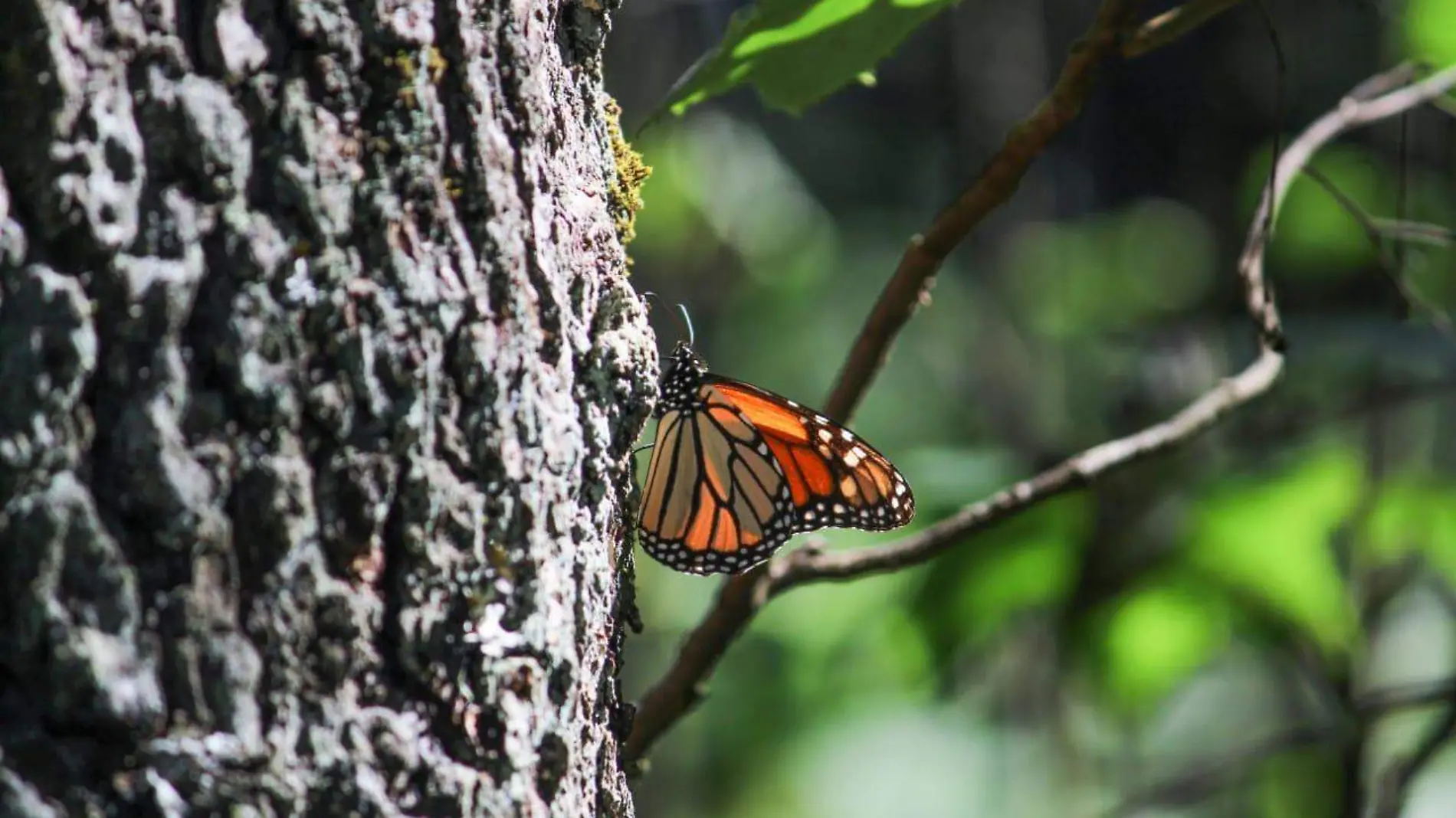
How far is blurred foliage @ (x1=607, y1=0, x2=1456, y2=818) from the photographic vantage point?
1.70 m

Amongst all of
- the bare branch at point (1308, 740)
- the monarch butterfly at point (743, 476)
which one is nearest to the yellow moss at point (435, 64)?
the monarch butterfly at point (743, 476)

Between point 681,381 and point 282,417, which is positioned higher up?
point 681,381

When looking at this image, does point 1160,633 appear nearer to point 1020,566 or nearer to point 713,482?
point 1020,566

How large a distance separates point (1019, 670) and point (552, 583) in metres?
3.86

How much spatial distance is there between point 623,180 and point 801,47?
0.25 meters

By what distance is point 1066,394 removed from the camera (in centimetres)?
389

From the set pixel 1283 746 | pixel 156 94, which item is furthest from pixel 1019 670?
pixel 156 94

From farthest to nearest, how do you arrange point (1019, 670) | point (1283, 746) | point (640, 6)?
point (640, 6), point (1019, 670), point (1283, 746)

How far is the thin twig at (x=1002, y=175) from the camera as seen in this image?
1.25 metres

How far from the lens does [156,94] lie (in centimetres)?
69

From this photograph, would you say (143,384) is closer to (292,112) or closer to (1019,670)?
(292,112)

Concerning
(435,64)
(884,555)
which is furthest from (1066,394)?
(435,64)

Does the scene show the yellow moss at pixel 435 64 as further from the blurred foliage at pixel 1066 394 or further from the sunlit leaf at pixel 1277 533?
the sunlit leaf at pixel 1277 533

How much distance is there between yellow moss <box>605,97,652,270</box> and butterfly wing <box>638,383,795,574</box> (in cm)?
67
